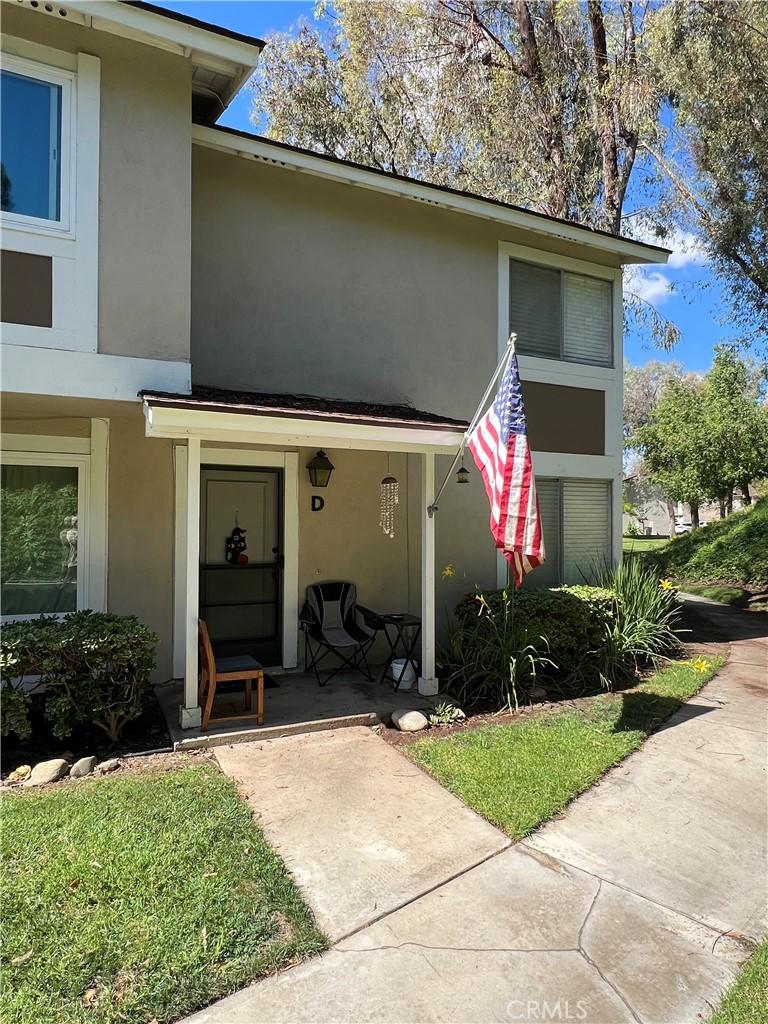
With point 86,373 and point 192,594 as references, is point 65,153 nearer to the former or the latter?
point 86,373

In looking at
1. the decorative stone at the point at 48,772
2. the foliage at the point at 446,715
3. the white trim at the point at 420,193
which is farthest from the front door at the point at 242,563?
the white trim at the point at 420,193

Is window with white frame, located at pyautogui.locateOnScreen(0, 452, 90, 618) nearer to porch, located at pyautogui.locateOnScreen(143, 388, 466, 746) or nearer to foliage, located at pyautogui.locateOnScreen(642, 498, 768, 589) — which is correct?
porch, located at pyautogui.locateOnScreen(143, 388, 466, 746)

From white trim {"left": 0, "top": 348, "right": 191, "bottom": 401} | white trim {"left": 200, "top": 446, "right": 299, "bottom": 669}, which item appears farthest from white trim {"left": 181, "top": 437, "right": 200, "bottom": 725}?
white trim {"left": 200, "top": 446, "right": 299, "bottom": 669}

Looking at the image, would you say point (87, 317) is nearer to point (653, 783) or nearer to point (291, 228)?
point (291, 228)

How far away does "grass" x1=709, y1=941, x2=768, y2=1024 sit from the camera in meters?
2.69

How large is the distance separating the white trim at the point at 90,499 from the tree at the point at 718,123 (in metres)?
11.6

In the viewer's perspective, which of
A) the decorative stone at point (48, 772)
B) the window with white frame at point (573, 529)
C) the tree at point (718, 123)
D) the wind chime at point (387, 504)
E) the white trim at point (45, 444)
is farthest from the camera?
the tree at point (718, 123)

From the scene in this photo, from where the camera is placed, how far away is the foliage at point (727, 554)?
1712cm

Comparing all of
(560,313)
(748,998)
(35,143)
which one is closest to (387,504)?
(560,313)

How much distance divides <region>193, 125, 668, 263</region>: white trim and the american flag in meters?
3.49

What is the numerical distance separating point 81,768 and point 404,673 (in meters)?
3.44

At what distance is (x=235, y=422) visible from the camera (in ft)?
17.5

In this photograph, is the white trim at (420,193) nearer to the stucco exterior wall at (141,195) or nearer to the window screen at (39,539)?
the stucco exterior wall at (141,195)

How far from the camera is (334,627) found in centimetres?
759
